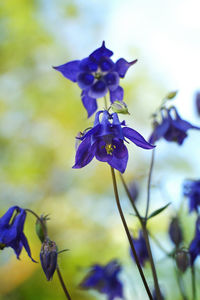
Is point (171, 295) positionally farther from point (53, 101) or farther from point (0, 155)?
point (53, 101)

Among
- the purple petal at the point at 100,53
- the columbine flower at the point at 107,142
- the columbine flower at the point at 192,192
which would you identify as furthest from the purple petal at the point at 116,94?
the columbine flower at the point at 192,192

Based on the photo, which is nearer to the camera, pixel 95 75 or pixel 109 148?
pixel 109 148

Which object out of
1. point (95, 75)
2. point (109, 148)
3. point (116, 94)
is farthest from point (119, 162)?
point (95, 75)

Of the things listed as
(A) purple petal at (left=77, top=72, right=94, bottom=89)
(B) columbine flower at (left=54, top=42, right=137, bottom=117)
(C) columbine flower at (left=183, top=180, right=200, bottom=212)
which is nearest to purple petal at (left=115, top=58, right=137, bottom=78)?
(B) columbine flower at (left=54, top=42, right=137, bottom=117)

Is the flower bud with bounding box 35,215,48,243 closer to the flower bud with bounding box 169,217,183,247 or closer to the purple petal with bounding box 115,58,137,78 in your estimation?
the flower bud with bounding box 169,217,183,247

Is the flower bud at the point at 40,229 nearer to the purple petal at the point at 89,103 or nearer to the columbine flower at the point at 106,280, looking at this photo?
the purple petal at the point at 89,103

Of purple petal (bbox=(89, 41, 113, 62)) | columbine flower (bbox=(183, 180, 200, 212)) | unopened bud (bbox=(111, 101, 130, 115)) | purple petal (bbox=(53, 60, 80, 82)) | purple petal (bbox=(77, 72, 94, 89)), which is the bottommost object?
columbine flower (bbox=(183, 180, 200, 212))

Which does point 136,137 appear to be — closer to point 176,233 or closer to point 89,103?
point 89,103
